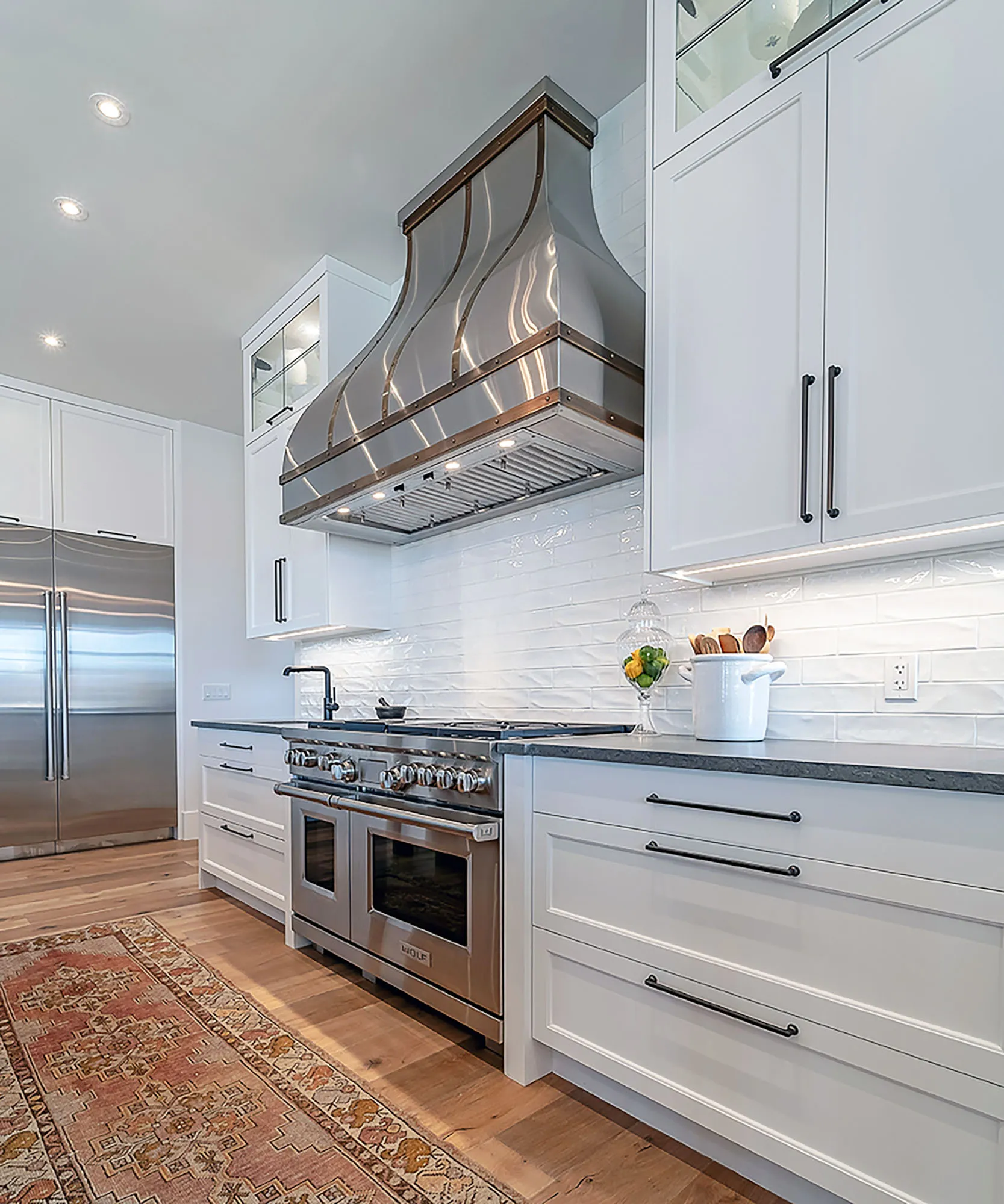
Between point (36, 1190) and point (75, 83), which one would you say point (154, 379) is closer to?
point (75, 83)

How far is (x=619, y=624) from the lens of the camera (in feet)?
8.34

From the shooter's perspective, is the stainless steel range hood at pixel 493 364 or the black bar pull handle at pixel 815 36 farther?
the stainless steel range hood at pixel 493 364

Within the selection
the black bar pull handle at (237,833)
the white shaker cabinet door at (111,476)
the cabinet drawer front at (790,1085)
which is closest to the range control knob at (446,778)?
the cabinet drawer front at (790,1085)

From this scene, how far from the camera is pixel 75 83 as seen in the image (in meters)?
2.46

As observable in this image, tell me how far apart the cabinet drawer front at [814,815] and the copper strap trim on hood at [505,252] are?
131 cm

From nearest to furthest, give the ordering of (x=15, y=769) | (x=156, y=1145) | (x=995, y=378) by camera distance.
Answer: (x=995, y=378)
(x=156, y=1145)
(x=15, y=769)

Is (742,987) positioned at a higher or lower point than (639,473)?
lower

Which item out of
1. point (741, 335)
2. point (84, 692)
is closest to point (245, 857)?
point (84, 692)

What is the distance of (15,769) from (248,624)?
6.18ft

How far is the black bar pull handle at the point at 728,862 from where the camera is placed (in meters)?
1.38

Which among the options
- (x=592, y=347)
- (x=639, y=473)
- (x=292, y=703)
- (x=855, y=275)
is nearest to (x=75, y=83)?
(x=592, y=347)

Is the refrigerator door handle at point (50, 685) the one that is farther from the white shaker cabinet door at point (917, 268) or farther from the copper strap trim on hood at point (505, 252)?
the white shaker cabinet door at point (917, 268)

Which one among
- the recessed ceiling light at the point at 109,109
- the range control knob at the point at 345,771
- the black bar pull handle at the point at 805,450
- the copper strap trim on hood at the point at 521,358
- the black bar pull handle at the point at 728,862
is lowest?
the range control knob at the point at 345,771

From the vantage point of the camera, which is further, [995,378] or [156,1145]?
[156,1145]
